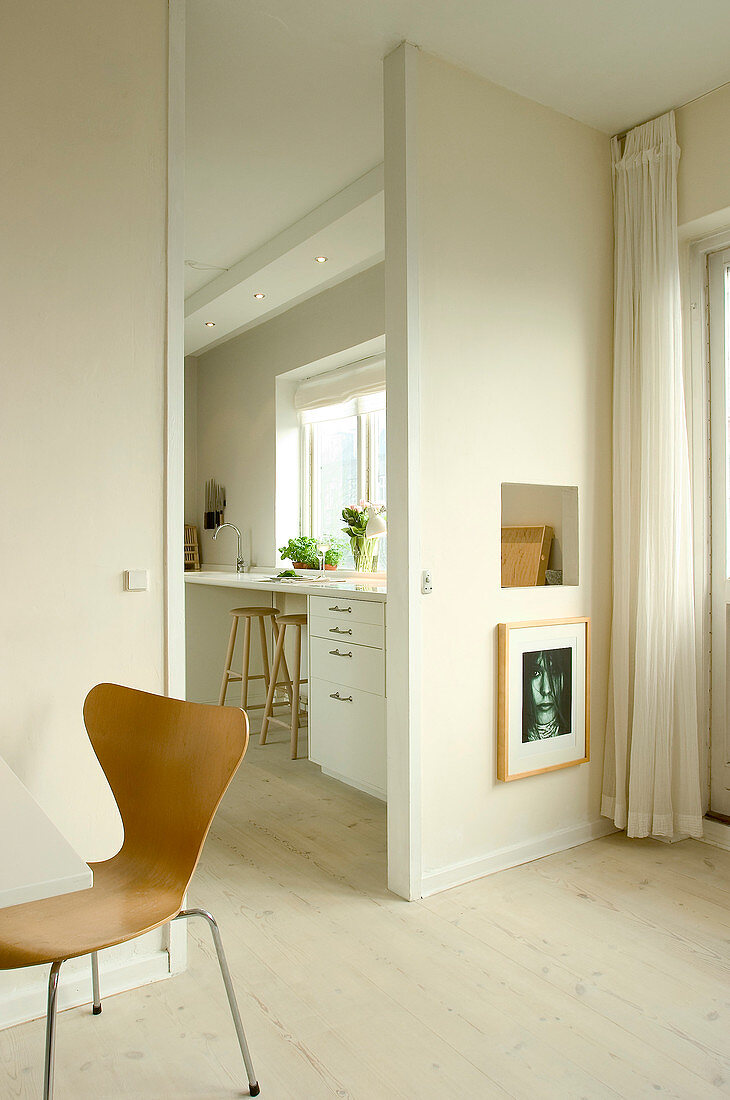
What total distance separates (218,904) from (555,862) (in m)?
1.18

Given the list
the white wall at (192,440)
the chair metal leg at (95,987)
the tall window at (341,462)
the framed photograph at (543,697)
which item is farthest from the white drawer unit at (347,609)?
the white wall at (192,440)

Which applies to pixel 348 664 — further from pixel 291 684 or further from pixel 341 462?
pixel 341 462

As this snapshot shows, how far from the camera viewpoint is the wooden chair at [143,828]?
4.74 feet

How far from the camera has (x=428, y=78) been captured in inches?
103

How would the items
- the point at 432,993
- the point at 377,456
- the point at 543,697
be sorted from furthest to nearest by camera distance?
1. the point at 377,456
2. the point at 543,697
3. the point at 432,993

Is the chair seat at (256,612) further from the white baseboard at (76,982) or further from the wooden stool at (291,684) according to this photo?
the white baseboard at (76,982)

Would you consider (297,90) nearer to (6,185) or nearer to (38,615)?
(6,185)

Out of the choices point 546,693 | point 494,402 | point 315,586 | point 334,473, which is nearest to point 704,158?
point 494,402

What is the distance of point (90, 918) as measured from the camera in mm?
1521

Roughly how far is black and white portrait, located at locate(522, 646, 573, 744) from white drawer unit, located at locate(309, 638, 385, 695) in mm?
656

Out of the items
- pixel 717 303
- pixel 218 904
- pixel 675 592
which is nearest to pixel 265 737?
pixel 218 904

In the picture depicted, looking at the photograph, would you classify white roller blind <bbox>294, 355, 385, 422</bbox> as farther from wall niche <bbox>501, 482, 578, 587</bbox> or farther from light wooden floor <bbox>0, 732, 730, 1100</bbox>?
light wooden floor <bbox>0, 732, 730, 1100</bbox>

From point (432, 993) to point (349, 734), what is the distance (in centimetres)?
158

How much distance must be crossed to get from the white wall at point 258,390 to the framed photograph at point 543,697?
86.1 inches
